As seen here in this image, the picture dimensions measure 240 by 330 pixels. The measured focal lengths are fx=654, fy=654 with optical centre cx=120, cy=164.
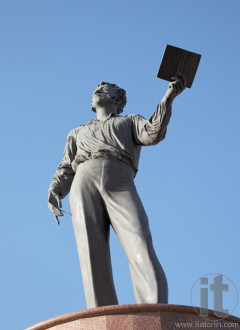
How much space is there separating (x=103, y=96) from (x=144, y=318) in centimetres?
451

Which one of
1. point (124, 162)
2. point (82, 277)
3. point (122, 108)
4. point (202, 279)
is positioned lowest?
point (82, 277)

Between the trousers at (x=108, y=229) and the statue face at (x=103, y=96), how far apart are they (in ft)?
4.45

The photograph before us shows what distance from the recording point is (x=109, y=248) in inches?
Result: 372

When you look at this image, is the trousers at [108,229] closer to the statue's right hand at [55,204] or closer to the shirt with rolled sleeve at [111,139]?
the shirt with rolled sleeve at [111,139]

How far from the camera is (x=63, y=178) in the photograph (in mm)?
10469

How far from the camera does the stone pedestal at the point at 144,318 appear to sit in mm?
7406

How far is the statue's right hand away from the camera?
10045 millimetres

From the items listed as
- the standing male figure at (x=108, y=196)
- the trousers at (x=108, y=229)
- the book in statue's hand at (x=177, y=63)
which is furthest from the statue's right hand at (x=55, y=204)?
the book in statue's hand at (x=177, y=63)

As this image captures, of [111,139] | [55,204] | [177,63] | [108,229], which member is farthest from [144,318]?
[177,63]

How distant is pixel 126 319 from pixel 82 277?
190 centimetres

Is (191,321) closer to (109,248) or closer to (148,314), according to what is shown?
(148,314)

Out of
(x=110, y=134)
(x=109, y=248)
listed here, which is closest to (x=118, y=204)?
(x=109, y=248)

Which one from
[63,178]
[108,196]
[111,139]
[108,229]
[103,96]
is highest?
[103,96]

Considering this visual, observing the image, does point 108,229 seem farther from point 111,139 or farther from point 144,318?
point 144,318
